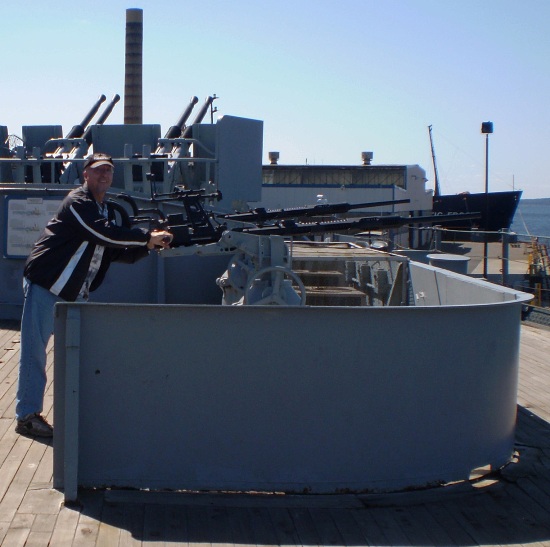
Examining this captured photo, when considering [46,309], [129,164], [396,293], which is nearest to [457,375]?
[46,309]

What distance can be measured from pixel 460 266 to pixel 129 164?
5.05 meters

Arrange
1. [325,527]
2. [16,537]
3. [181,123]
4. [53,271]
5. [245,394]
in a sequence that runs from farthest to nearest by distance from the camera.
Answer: [181,123] < [53,271] < [245,394] < [325,527] < [16,537]

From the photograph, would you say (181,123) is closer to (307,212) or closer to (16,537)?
(307,212)

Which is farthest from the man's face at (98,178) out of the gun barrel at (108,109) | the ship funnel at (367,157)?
the ship funnel at (367,157)

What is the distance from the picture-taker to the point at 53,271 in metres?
4.83

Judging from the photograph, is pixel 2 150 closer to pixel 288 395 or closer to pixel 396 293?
pixel 396 293

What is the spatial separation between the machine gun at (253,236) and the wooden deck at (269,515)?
195 cm

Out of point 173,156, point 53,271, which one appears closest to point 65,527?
point 53,271

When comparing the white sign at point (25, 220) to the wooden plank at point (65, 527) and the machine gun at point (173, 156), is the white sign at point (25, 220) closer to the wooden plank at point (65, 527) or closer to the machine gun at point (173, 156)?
the machine gun at point (173, 156)

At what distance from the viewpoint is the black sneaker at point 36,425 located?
4875 millimetres

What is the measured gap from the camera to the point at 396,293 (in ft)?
27.5

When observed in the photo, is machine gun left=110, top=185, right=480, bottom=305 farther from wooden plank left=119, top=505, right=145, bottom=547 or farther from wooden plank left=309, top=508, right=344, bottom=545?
wooden plank left=309, top=508, right=344, bottom=545

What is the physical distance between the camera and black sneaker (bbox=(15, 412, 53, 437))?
488 cm

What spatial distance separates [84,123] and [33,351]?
561 inches
